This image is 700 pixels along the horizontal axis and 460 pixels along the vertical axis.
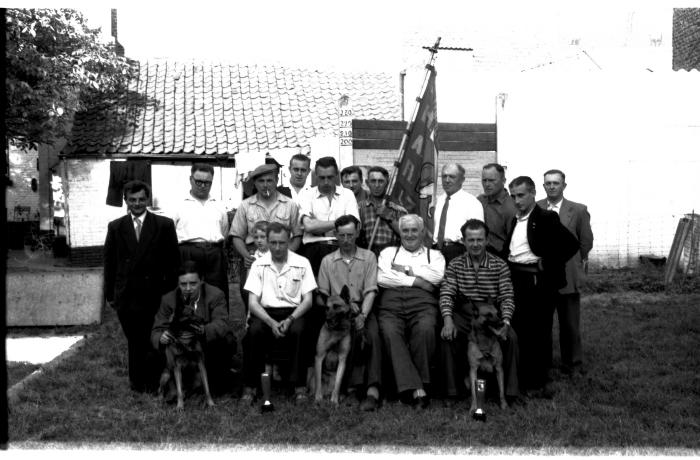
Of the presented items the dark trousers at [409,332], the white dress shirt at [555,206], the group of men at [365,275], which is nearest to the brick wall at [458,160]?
the white dress shirt at [555,206]

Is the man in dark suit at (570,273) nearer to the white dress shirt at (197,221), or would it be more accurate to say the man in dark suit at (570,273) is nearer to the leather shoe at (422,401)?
the leather shoe at (422,401)

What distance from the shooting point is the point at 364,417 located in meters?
5.96

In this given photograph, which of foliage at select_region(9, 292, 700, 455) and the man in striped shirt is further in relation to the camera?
the man in striped shirt

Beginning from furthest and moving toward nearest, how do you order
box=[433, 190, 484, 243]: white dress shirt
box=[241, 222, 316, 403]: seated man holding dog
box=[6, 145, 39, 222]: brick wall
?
box=[6, 145, 39, 222]: brick wall → box=[433, 190, 484, 243]: white dress shirt → box=[241, 222, 316, 403]: seated man holding dog

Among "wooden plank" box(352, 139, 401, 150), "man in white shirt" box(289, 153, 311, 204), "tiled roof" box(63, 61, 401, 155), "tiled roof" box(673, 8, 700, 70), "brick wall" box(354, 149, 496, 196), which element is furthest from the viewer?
"tiled roof" box(673, 8, 700, 70)

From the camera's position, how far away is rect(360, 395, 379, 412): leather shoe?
20.2 ft

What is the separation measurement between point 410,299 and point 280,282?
1.12 m

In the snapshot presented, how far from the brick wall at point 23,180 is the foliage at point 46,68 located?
34.0 feet

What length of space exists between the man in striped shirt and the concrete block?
212 inches

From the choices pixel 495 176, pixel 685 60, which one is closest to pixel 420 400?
pixel 495 176

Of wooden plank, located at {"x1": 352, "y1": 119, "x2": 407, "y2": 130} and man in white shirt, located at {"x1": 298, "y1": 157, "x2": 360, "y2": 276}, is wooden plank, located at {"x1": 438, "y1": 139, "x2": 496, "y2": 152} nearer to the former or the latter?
wooden plank, located at {"x1": 352, "y1": 119, "x2": 407, "y2": 130}

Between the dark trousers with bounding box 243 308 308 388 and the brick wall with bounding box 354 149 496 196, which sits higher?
the brick wall with bounding box 354 149 496 196

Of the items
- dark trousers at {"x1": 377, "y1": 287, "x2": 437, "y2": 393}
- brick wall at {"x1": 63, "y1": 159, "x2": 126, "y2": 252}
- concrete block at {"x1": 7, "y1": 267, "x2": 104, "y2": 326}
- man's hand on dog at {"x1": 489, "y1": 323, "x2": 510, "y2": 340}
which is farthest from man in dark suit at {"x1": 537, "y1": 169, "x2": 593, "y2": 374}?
brick wall at {"x1": 63, "y1": 159, "x2": 126, "y2": 252}

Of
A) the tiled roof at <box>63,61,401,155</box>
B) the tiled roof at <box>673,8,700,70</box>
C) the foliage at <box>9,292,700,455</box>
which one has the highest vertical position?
the tiled roof at <box>673,8,700,70</box>
